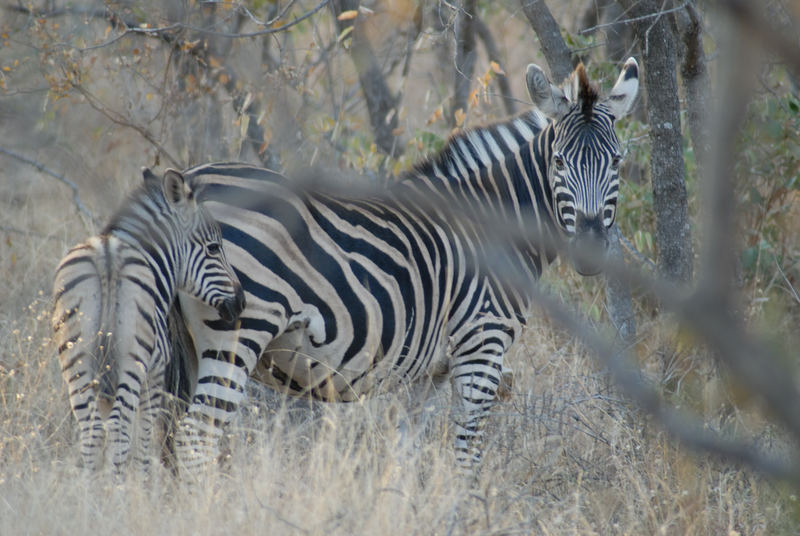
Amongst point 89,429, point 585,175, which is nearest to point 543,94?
point 585,175

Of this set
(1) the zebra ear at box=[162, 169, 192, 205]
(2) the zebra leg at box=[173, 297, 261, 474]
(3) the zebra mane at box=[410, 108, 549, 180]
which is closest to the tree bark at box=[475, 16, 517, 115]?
(3) the zebra mane at box=[410, 108, 549, 180]

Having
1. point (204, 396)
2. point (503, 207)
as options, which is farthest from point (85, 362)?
point (503, 207)

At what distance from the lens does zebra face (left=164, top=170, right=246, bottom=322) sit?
4180mm

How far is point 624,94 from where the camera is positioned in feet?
17.3

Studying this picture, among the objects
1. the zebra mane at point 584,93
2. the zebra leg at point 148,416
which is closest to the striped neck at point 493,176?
the zebra mane at point 584,93

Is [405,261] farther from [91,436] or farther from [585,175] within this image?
[91,436]

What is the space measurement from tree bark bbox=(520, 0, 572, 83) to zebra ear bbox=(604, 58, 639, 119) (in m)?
0.64

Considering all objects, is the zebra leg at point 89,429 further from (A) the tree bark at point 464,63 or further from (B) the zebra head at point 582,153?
(A) the tree bark at point 464,63

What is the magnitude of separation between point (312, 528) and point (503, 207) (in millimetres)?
2640

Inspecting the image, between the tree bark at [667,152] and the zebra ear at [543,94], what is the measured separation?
Answer: 542mm

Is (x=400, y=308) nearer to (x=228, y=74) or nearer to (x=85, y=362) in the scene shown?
(x=85, y=362)

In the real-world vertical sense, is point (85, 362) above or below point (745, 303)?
below

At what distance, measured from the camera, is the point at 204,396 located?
4.27m

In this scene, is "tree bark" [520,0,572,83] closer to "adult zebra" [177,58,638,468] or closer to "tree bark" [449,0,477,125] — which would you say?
"adult zebra" [177,58,638,468]
